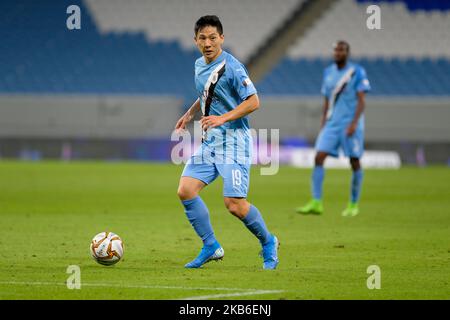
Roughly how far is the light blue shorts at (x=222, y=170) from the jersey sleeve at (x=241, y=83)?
585mm

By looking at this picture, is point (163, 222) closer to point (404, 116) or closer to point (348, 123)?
point (348, 123)

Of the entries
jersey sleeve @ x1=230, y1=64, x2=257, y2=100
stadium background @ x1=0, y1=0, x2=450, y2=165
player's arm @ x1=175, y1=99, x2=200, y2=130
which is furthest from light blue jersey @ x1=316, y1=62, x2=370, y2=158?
stadium background @ x1=0, y1=0, x2=450, y2=165

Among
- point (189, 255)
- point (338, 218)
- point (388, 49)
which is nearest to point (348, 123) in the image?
point (338, 218)

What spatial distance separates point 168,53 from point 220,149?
2809 centimetres

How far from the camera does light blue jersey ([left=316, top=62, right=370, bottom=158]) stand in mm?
14953

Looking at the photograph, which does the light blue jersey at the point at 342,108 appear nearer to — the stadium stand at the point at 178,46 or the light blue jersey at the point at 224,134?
the light blue jersey at the point at 224,134

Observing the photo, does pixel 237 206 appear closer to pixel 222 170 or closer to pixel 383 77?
pixel 222 170

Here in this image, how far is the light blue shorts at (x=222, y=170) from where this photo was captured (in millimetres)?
8250

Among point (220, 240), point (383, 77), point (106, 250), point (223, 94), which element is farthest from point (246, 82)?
point (383, 77)

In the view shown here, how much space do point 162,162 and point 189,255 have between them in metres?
22.7

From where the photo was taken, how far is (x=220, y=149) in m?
8.41

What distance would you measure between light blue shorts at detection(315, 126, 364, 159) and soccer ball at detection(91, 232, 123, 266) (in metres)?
6.92

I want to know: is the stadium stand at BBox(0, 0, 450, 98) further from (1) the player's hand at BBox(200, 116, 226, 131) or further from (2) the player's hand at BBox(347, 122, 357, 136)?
(1) the player's hand at BBox(200, 116, 226, 131)

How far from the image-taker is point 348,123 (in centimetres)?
1512
